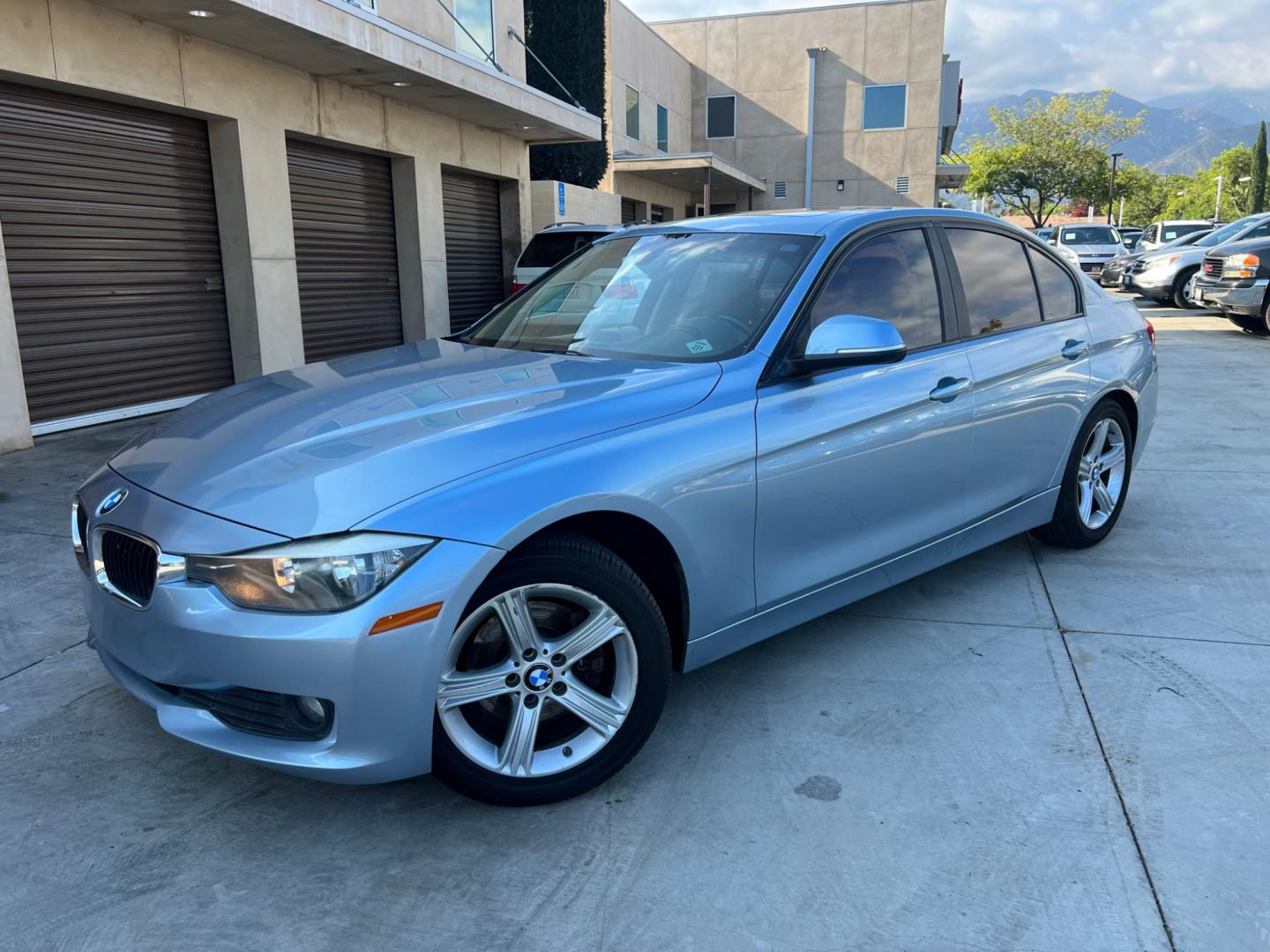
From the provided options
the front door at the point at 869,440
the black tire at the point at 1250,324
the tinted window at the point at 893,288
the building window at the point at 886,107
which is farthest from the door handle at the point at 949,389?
the building window at the point at 886,107

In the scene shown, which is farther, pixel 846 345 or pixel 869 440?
pixel 869 440

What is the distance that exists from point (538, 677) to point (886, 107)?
3368cm

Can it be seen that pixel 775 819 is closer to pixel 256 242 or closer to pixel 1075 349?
pixel 1075 349

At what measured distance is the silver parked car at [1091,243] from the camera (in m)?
27.1

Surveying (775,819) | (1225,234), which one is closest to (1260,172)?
(1225,234)

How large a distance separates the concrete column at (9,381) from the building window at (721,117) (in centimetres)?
3023

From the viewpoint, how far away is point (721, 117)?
34312mm

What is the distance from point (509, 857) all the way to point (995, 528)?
8.66 feet

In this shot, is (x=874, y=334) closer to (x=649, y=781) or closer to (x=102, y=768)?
(x=649, y=781)

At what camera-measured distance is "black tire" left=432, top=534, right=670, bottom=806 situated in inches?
96.4

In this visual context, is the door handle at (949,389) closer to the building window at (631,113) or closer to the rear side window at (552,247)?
the rear side window at (552,247)

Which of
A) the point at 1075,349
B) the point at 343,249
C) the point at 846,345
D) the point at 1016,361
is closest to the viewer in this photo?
the point at 846,345

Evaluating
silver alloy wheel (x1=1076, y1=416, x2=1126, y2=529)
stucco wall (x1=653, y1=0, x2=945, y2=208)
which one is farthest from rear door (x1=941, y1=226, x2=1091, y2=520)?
stucco wall (x1=653, y1=0, x2=945, y2=208)

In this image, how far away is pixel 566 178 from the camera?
19.5 metres
